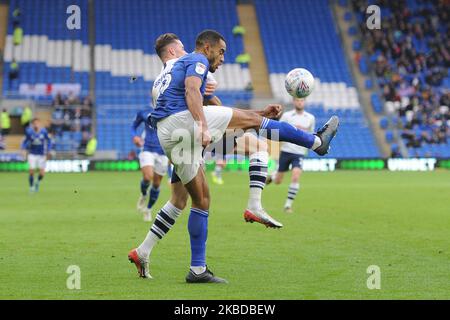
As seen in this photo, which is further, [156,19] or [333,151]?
[156,19]

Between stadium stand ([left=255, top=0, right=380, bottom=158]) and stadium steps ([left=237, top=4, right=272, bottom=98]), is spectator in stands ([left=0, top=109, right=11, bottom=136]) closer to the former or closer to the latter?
stadium steps ([left=237, top=4, right=272, bottom=98])

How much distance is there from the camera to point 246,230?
49.2 feet

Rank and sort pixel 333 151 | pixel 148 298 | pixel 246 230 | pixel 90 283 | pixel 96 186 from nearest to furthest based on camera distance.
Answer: pixel 148 298 < pixel 90 283 < pixel 246 230 < pixel 96 186 < pixel 333 151

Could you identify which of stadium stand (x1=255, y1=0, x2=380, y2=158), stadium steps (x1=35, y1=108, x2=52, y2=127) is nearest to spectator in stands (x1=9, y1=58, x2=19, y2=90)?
stadium steps (x1=35, y1=108, x2=52, y2=127)

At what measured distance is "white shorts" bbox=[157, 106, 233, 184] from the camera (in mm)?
8930

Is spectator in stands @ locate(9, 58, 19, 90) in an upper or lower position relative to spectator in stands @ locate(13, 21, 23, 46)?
lower

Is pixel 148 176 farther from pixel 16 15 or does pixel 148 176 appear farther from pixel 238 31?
pixel 16 15

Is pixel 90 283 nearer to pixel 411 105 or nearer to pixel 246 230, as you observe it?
pixel 246 230

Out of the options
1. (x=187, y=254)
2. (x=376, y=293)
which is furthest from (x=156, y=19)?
(x=376, y=293)

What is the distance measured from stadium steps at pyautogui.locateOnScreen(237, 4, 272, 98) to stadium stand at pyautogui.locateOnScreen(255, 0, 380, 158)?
512mm

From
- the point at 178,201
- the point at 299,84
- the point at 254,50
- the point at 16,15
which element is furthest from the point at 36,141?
the point at 254,50

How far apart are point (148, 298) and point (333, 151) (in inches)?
1589

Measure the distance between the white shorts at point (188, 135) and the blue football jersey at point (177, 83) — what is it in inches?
3.4

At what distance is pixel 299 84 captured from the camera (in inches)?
408
